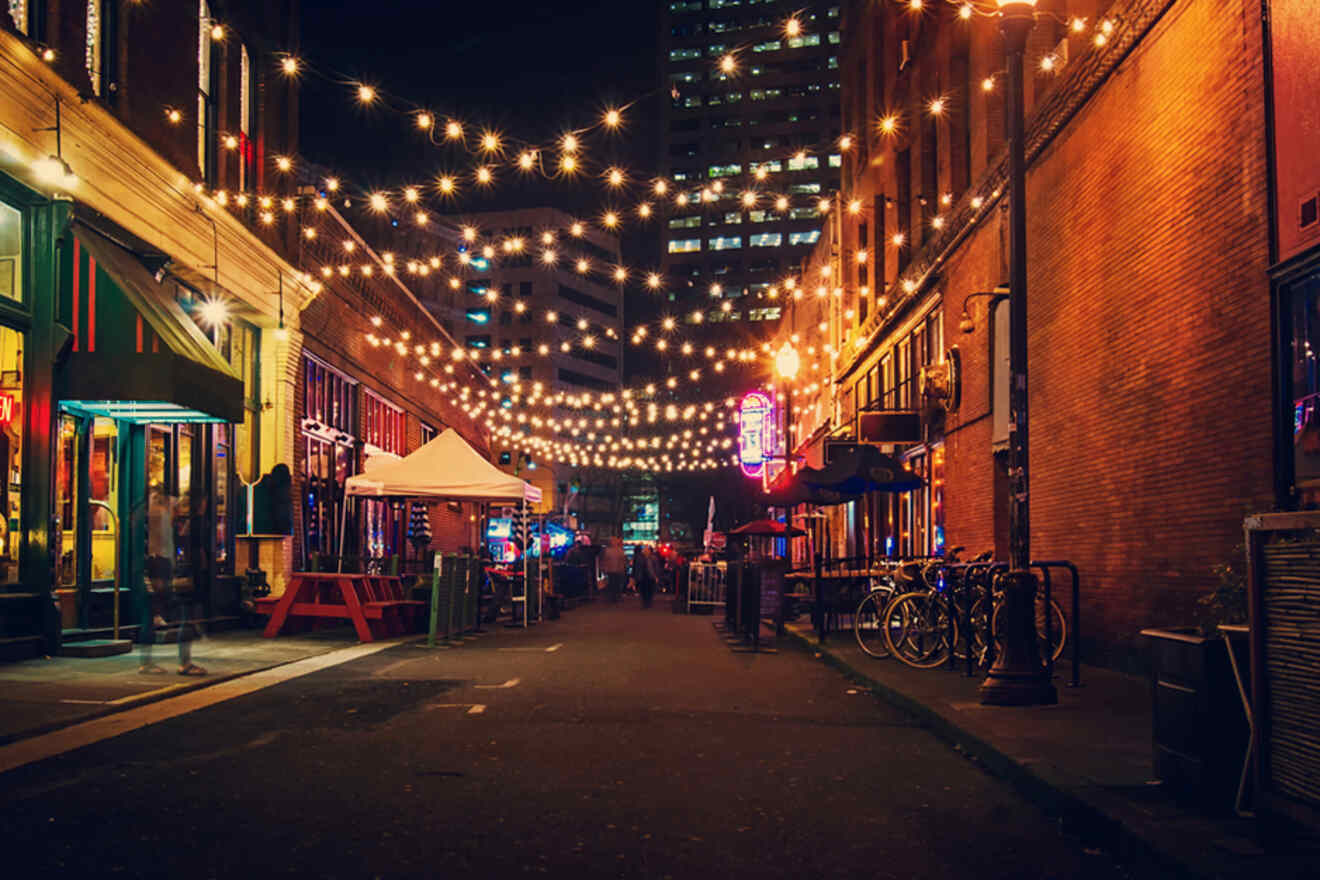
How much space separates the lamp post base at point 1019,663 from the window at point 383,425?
20346 mm

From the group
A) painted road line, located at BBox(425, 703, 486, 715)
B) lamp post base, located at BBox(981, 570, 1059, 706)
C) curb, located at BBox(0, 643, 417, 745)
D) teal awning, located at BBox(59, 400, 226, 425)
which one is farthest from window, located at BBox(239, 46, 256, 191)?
lamp post base, located at BBox(981, 570, 1059, 706)

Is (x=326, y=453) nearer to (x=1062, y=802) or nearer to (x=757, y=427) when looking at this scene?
(x=757, y=427)

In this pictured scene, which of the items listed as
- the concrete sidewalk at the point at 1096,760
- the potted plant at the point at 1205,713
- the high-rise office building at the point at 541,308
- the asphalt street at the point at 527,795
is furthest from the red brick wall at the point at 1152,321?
the high-rise office building at the point at 541,308

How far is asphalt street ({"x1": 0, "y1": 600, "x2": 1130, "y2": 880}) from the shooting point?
4.96 metres

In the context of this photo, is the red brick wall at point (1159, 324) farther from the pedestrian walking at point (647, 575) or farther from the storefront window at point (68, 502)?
the pedestrian walking at point (647, 575)

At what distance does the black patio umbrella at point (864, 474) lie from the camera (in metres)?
17.0

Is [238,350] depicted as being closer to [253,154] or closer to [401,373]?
[253,154]

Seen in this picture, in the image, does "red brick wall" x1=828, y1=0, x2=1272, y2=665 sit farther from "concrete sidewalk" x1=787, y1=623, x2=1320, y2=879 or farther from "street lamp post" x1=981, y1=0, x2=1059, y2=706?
"street lamp post" x1=981, y1=0, x2=1059, y2=706

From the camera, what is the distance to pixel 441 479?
63.7 ft

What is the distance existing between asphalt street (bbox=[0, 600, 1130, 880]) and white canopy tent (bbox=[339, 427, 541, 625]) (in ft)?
29.1

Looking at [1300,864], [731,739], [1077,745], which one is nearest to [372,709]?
[731,739]

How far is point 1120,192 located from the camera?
11867mm

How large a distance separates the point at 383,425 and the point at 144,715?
2140cm

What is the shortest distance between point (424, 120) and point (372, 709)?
725cm
